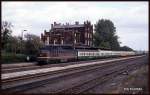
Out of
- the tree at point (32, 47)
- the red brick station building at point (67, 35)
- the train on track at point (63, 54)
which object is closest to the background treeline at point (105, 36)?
the red brick station building at point (67, 35)

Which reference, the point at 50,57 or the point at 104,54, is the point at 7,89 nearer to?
the point at 50,57

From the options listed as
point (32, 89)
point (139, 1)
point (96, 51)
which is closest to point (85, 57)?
point (96, 51)

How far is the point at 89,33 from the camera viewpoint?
98.9 metres

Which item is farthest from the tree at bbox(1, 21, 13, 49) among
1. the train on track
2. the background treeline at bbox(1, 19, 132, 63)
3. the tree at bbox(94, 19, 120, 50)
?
the tree at bbox(94, 19, 120, 50)

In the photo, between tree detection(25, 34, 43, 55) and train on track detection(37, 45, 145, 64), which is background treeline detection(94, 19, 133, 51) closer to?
train on track detection(37, 45, 145, 64)

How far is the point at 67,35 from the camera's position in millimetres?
76125

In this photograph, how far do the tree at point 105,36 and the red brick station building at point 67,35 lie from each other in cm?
253

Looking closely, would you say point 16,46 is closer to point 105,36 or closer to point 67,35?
point 67,35

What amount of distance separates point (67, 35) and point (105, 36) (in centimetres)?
2899

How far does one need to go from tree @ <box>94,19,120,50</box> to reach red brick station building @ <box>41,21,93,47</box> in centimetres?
253

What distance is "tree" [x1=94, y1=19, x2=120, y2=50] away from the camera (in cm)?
9656

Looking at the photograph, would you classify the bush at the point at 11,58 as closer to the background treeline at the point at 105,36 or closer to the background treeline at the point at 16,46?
the background treeline at the point at 16,46

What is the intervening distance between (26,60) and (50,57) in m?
6.20

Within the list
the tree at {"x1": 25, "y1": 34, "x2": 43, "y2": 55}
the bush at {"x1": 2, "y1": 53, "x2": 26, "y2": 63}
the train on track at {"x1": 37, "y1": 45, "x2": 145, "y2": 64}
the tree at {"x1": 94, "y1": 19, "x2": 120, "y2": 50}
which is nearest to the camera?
the bush at {"x1": 2, "y1": 53, "x2": 26, "y2": 63}
